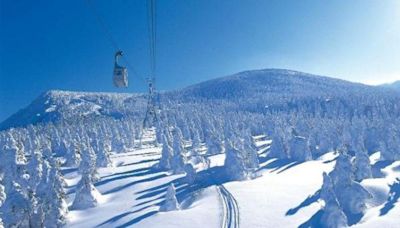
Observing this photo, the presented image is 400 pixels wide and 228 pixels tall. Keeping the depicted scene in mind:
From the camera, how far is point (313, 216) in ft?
169

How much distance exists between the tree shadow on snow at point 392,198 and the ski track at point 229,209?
18709 millimetres

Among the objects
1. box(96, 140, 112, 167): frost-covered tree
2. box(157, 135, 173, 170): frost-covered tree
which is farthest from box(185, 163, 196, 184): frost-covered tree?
box(96, 140, 112, 167): frost-covered tree

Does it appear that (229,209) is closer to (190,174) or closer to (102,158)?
(190,174)

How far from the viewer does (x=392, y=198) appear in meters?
58.7

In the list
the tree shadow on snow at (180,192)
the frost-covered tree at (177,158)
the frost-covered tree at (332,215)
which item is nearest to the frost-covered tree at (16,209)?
the tree shadow on snow at (180,192)

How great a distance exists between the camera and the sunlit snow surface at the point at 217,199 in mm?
49750

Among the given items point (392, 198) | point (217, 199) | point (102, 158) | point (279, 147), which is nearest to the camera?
point (392, 198)

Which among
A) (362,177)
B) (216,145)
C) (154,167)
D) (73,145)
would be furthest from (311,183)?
(73,145)

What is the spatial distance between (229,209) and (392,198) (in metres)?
24.7

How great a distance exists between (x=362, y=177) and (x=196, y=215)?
39592 mm

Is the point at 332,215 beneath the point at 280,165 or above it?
beneath

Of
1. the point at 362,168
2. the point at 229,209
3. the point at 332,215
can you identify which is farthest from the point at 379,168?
the point at 229,209

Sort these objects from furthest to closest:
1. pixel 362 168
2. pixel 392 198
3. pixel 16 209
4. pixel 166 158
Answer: pixel 166 158, pixel 362 168, pixel 392 198, pixel 16 209

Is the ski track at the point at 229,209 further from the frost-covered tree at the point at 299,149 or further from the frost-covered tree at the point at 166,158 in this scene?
the frost-covered tree at the point at 299,149
